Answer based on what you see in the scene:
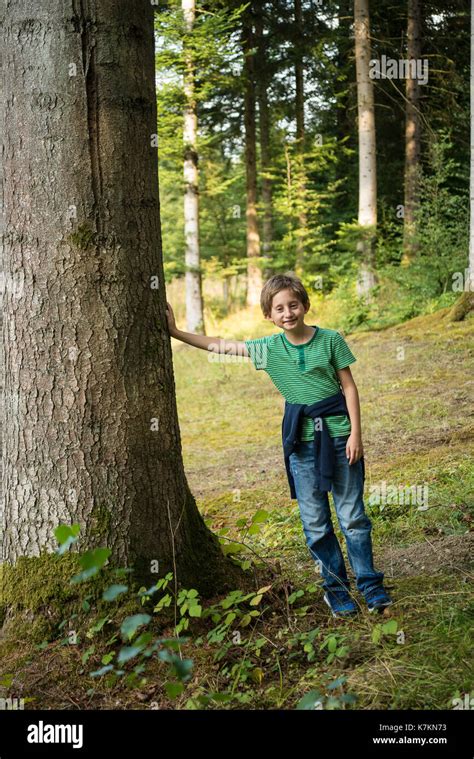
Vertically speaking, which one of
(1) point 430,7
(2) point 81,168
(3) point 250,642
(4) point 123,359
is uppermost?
(1) point 430,7

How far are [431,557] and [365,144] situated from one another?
482 inches

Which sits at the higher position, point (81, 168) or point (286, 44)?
point (286, 44)

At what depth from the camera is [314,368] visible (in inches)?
132

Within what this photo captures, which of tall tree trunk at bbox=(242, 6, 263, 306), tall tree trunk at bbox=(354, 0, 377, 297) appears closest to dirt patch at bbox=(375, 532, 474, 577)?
tall tree trunk at bbox=(354, 0, 377, 297)

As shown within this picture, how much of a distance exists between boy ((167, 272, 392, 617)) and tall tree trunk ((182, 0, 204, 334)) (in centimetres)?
1280

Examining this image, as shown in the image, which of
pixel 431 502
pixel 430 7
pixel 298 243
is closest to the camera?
pixel 431 502

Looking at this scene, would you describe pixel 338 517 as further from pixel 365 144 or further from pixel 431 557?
pixel 365 144

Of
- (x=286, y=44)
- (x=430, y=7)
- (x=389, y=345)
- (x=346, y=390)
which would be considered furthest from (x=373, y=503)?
(x=286, y=44)

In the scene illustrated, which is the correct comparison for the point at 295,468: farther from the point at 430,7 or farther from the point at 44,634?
the point at 430,7

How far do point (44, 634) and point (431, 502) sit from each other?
285cm

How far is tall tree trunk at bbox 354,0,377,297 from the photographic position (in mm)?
13930

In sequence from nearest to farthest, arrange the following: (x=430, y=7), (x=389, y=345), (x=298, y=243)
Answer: (x=389, y=345)
(x=430, y=7)
(x=298, y=243)

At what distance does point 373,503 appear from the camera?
4832 millimetres

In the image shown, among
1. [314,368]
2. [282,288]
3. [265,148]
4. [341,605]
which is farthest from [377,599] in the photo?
[265,148]
